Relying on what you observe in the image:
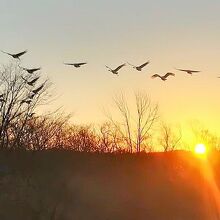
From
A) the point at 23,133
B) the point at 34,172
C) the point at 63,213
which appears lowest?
the point at 63,213

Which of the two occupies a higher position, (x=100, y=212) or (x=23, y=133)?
(x=23, y=133)

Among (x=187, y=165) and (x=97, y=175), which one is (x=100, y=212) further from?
(x=187, y=165)

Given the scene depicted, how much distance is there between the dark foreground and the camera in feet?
88.2

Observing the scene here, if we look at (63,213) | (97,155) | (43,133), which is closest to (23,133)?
(43,133)

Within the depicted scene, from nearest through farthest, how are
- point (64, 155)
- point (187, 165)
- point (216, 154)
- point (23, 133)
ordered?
point (64, 155), point (187, 165), point (216, 154), point (23, 133)

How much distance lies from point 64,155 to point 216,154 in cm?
1461

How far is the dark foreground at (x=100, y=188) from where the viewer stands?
2688 centimetres

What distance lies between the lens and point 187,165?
3775 centimetres

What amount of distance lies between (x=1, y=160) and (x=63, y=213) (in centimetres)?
475

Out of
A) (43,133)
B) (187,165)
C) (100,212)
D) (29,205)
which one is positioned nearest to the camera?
(29,205)

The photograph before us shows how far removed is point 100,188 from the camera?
103 ft

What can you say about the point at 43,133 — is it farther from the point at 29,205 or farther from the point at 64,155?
the point at 29,205

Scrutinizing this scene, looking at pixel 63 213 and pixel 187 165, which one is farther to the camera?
pixel 187 165

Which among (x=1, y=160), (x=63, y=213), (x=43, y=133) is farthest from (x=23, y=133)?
(x=63, y=213)
